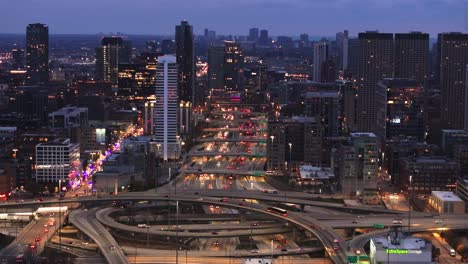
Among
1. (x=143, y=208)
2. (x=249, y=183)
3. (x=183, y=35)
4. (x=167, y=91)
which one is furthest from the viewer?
(x=183, y=35)

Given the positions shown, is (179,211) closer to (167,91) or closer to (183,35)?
(167,91)

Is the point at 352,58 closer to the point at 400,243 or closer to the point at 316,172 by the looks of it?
the point at 316,172

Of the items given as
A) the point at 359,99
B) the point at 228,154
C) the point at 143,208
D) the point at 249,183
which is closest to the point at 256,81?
the point at 359,99

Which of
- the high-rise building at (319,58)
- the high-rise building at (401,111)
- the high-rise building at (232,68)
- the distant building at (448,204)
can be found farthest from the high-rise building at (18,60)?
the distant building at (448,204)

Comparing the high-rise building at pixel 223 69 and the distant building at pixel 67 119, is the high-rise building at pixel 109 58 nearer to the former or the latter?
the high-rise building at pixel 223 69

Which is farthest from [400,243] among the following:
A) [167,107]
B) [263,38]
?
[263,38]

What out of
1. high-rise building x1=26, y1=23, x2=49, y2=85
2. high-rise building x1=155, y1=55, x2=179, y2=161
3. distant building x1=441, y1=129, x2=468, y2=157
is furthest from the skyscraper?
distant building x1=441, y1=129, x2=468, y2=157

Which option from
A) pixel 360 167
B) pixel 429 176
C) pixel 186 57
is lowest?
pixel 429 176
